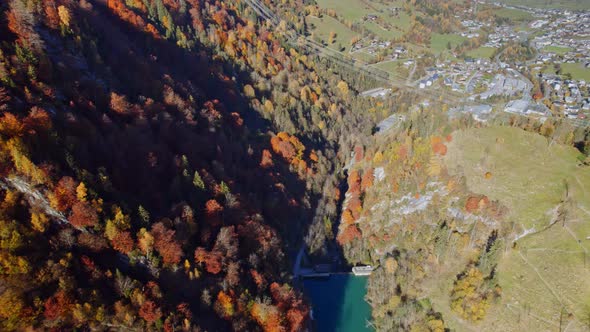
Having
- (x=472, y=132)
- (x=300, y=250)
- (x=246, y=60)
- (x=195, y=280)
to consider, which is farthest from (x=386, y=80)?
Result: (x=195, y=280)

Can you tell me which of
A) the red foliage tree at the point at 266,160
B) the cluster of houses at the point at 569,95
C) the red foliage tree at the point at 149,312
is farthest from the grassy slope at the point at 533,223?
the cluster of houses at the point at 569,95

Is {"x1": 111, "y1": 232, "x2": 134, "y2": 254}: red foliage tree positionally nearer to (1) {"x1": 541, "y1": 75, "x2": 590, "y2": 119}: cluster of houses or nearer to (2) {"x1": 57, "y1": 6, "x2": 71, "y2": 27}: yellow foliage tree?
(2) {"x1": 57, "y1": 6, "x2": 71, "y2": 27}: yellow foliage tree

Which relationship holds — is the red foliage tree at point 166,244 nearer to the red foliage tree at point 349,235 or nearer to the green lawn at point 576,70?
the red foliage tree at point 349,235

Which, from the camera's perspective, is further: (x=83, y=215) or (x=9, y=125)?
(x=83, y=215)

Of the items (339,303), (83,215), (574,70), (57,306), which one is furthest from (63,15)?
(574,70)

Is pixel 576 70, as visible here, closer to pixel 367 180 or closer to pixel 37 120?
pixel 367 180

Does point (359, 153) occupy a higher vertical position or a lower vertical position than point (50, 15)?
lower

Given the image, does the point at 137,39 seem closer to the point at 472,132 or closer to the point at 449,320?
the point at 472,132
